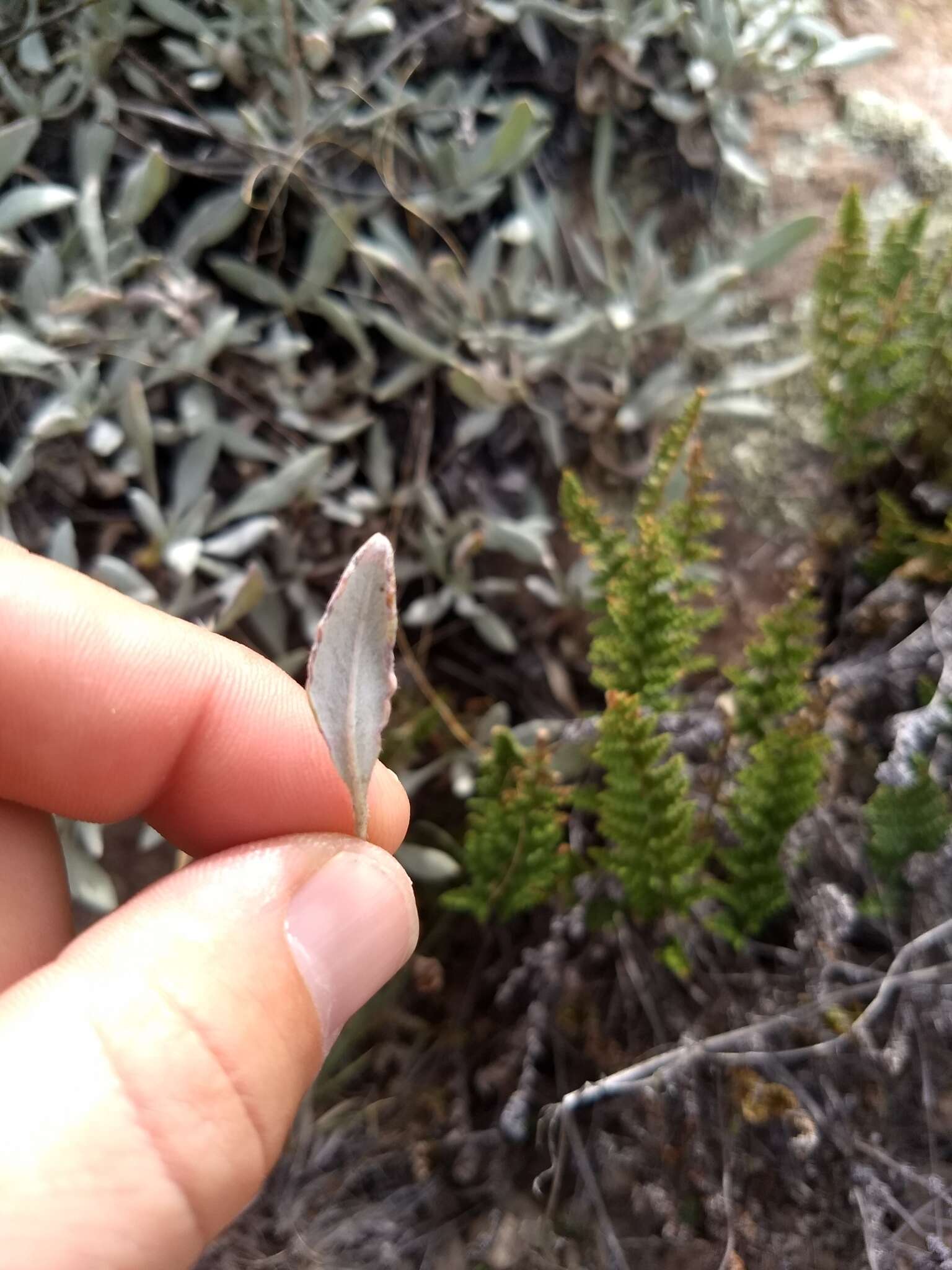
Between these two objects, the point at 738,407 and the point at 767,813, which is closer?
the point at 767,813

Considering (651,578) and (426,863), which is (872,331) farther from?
(426,863)

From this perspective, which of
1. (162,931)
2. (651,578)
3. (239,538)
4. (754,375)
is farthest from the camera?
(754,375)

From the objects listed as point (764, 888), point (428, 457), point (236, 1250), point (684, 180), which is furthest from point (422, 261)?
point (236, 1250)

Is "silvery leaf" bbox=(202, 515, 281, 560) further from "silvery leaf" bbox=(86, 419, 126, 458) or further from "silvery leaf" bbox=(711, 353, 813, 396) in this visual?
"silvery leaf" bbox=(711, 353, 813, 396)

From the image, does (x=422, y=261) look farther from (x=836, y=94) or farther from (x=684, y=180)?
(x=836, y=94)

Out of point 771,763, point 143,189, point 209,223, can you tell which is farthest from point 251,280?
point 771,763

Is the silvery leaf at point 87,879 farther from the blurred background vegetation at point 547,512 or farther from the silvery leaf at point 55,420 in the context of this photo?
the silvery leaf at point 55,420
